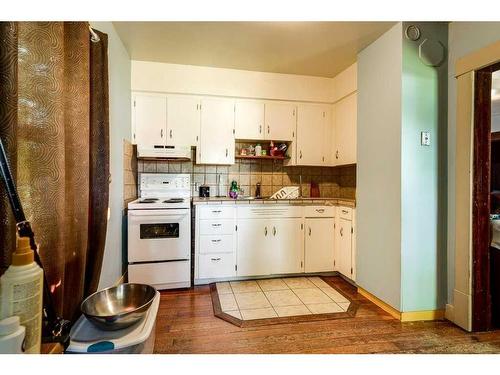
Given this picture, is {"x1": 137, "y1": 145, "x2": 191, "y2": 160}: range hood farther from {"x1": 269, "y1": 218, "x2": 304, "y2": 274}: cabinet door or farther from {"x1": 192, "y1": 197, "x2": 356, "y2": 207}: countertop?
{"x1": 269, "y1": 218, "x2": 304, "y2": 274}: cabinet door

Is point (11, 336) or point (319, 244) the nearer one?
point (11, 336)

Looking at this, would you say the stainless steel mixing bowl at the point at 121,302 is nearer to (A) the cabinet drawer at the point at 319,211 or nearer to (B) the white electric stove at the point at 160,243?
(B) the white electric stove at the point at 160,243

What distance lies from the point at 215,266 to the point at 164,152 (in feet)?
4.51

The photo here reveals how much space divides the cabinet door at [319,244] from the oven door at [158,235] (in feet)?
4.37

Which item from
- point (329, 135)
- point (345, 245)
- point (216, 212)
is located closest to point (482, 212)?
point (345, 245)

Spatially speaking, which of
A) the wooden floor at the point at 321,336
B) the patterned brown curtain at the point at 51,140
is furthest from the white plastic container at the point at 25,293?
the wooden floor at the point at 321,336

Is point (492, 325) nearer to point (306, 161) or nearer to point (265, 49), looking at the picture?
point (306, 161)

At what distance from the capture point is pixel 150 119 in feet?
9.14

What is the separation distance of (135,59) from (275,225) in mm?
2373

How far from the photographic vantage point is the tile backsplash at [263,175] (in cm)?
309

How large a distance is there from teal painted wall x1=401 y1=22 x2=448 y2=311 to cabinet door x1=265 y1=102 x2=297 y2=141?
1355 mm

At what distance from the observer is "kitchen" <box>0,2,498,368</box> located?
4.44 feet

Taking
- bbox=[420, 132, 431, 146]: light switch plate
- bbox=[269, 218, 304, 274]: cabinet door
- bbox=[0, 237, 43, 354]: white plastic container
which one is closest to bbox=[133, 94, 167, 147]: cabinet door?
bbox=[269, 218, 304, 274]: cabinet door

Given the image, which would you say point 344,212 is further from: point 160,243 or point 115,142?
point 115,142
